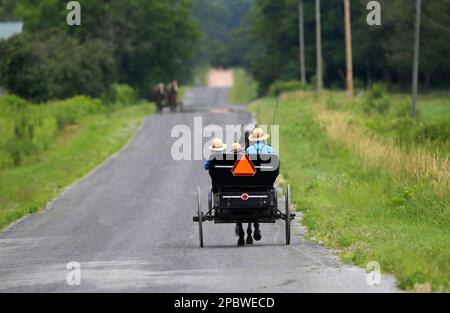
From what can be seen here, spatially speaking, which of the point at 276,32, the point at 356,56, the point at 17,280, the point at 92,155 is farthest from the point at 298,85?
the point at 17,280

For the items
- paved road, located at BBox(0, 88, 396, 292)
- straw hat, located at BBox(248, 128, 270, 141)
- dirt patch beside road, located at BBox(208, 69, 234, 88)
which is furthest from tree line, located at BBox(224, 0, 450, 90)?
straw hat, located at BBox(248, 128, 270, 141)

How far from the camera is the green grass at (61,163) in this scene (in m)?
30.3

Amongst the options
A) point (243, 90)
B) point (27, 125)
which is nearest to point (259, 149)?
point (27, 125)

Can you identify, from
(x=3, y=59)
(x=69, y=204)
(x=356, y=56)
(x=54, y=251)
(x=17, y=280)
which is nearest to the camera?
(x=17, y=280)

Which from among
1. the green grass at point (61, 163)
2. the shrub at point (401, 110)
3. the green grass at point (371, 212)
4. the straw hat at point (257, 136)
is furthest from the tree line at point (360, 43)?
the straw hat at point (257, 136)

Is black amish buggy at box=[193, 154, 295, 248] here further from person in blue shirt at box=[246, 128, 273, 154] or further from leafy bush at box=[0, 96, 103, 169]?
leafy bush at box=[0, 96, 103, 169]

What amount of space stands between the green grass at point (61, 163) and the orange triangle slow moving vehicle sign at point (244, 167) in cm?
965

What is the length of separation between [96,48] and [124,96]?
10846 millimetres

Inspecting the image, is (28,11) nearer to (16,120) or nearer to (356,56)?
(356,56)

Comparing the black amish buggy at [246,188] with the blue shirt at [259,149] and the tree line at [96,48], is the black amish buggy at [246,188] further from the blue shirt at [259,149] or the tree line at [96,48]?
the tree line at [96,48]

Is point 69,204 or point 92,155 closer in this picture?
point 69,204

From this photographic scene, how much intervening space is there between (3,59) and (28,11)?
122 ft

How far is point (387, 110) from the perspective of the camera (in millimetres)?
50094

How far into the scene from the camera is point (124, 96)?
85688mm
